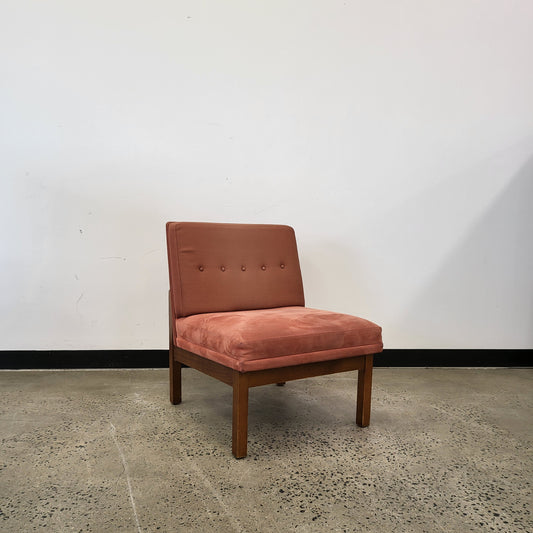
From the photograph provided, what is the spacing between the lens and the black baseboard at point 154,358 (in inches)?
107

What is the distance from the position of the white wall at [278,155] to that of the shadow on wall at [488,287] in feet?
0.04

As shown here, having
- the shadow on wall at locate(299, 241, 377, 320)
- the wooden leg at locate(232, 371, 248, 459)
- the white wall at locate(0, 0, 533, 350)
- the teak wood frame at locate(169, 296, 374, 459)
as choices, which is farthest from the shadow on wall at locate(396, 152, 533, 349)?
the wooden leg at locate(232, 371, 248, 459)

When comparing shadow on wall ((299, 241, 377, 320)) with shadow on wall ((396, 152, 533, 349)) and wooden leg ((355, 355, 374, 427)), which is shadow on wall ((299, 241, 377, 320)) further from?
wooden leg ((355, 355, 374, 427))

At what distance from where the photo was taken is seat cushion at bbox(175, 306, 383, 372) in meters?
1.61

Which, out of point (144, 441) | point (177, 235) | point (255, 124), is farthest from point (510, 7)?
point (144, 441)

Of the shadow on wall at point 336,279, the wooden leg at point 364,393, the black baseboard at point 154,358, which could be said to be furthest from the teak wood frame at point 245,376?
the shadow on wall at point 336,279

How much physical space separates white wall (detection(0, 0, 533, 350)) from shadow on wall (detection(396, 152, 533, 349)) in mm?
13

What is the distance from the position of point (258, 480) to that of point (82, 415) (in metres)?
0.94

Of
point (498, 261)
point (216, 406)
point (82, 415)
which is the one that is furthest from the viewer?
point (498, 261)

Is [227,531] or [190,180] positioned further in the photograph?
[190,180]

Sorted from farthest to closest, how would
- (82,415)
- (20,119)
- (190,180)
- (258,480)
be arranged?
(190,180) < (20,119) < (82,415) < (258,480)

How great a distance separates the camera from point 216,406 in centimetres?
216

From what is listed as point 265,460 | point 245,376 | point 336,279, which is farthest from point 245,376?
point 336,279

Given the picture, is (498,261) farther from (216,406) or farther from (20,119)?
(20,119)
